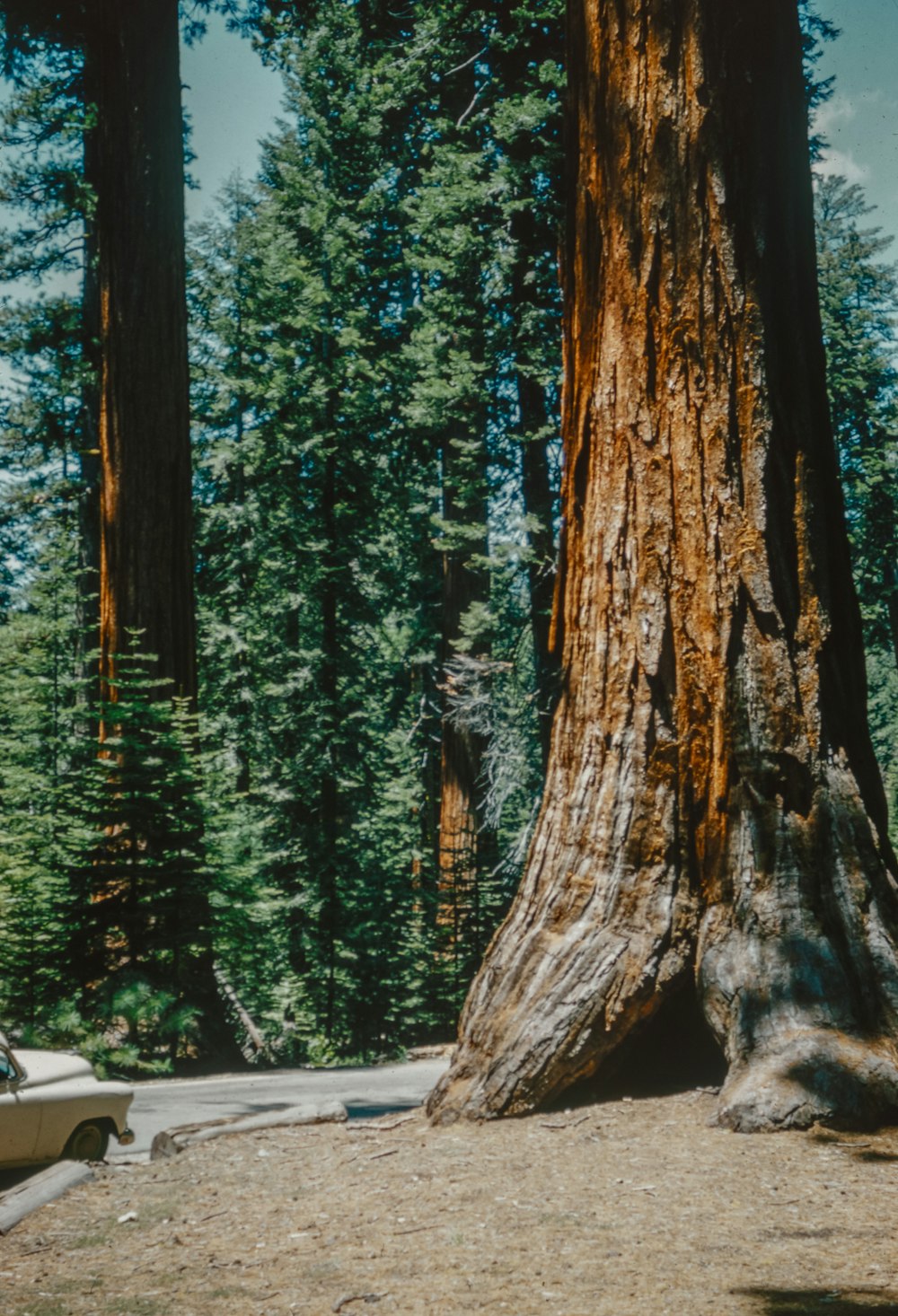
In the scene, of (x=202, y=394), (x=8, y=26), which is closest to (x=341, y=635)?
(x=202, y=394)

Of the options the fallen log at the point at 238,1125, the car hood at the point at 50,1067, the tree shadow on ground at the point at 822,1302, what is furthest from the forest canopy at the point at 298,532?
the tree shadow on ground at the point at 822,1302

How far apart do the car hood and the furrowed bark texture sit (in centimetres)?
453

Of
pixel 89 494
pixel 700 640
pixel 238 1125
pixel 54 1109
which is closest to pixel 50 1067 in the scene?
pixel 54 1109

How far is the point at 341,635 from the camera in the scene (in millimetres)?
21250

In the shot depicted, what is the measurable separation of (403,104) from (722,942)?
60.3ft

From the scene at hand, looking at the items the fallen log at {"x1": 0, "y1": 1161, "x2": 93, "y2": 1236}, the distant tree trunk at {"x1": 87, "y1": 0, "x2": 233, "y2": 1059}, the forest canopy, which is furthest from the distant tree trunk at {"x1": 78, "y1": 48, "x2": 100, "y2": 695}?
the fallen log at {"x1": 0, "y1": 1161, "x2": 93, "y2": 1236}

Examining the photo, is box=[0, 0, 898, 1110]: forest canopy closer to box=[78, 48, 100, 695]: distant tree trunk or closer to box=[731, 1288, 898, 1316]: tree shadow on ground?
box=[78, 48, 100, 695]: distant tree trunk

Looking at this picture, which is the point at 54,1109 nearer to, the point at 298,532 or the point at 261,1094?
the point at 261,1094

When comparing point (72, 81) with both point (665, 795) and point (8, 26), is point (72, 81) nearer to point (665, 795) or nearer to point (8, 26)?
point (8, 26)

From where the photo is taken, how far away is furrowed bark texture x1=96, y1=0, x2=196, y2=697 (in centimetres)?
1139

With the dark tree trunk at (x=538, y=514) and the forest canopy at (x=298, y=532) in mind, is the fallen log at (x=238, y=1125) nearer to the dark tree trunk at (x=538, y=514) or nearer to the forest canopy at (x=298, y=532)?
the forest canopy at (x=298, y=532)

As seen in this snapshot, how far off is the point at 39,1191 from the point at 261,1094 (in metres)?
4.11

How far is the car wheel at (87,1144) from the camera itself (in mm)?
7059

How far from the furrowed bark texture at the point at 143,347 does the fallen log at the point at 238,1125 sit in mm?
5716
